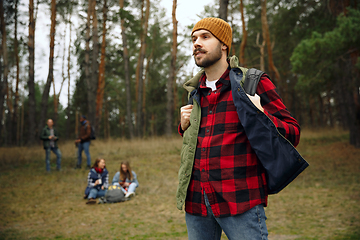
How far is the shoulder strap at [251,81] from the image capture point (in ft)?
5.71

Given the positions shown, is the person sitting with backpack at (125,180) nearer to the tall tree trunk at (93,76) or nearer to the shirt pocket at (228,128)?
the shirt pocket at (228,128)

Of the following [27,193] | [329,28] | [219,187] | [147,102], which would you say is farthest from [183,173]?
[147,102]

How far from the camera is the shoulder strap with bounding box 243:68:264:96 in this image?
1.74m

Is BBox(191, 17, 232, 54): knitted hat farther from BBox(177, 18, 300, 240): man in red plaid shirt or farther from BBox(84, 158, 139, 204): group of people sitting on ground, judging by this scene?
BBox(84, 158, 139, 204): group of people sitting on ground

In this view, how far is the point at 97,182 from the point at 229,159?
659 cm

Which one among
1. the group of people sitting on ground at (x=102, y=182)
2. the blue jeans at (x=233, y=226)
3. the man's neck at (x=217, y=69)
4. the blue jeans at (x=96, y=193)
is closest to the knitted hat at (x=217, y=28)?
the man's neck at (x=217, y=69)

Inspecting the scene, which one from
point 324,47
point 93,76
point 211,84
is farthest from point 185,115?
point 93,76

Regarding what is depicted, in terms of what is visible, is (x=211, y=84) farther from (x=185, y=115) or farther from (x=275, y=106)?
(x=275, y=106)

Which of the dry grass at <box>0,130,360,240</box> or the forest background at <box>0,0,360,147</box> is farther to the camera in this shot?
the forest background at <box>0,0,360,147</box>

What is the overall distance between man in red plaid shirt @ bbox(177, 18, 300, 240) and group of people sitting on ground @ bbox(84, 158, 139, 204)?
6.16 metres

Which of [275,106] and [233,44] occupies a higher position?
[233,44]

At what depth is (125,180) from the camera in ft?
27.2

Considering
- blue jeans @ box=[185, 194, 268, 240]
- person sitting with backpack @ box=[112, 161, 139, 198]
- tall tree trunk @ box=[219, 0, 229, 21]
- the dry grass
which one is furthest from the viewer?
tall tree trunk @ box=[219, 0, 229, 21]

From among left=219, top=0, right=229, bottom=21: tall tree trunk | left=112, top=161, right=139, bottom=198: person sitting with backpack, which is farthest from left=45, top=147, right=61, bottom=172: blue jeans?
left=219, top=0, right=229, bottom=21: tall tree trunk
